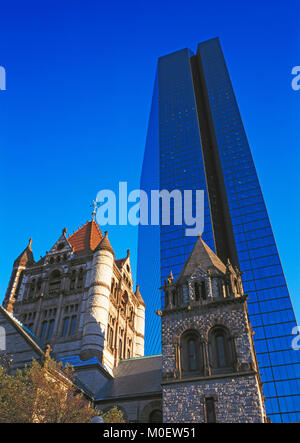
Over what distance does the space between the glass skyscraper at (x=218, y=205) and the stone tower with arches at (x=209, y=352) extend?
4727cm

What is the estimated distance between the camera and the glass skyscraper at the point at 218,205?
260 ft

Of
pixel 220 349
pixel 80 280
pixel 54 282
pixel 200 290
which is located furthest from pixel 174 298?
pixel 54 282

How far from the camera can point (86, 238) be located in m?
49.1

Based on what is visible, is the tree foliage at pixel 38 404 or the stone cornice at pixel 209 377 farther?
the stone cornice at pixel 209 377

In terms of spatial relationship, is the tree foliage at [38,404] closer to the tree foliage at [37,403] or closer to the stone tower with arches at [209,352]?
the tree foliage at [37,403]

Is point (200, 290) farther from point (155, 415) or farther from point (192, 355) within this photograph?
point (155, 415)

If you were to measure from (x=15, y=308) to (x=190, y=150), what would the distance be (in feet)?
246

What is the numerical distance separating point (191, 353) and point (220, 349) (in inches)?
79.0

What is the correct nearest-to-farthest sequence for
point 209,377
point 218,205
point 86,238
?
1. point 209,377
2. point 86,238
3. point 218,205

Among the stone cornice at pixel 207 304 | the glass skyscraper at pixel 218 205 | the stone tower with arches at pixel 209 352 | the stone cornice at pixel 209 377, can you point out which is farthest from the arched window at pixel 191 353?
the glass skyscraper at pixel 218 205

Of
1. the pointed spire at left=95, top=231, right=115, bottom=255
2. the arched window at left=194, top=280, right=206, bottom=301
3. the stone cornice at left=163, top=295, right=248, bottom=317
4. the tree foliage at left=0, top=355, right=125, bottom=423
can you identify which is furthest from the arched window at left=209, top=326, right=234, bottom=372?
the pointed spire at left=95, top=231, right=115, bottom=255
